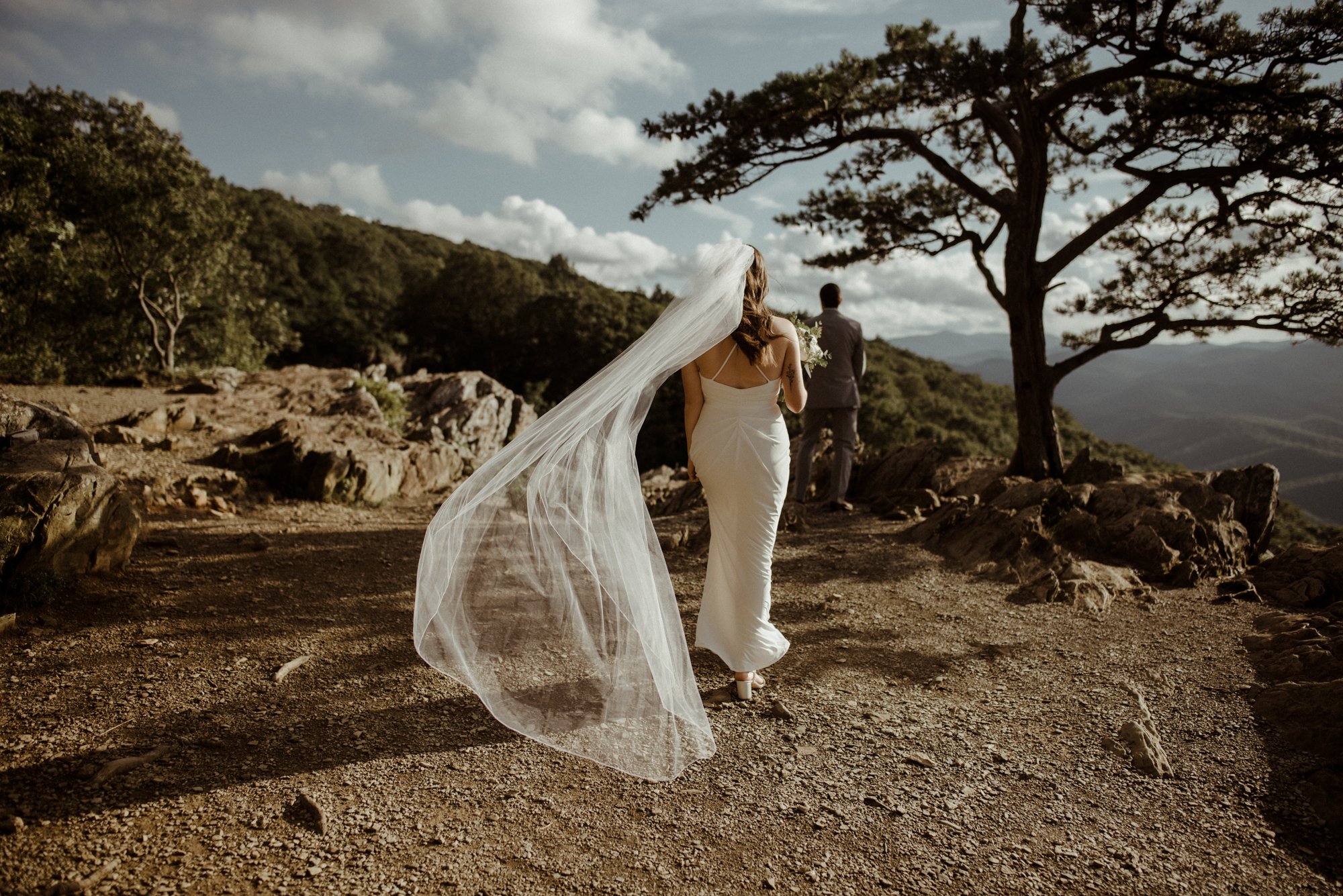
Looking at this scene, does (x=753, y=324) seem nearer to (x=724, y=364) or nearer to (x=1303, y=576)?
(x=724, y=364)

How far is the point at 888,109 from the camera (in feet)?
31.6

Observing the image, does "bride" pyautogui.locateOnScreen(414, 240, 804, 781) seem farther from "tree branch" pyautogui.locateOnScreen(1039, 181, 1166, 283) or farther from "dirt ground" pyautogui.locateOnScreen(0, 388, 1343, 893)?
"tree branch" pyautogui.locateOnScreen(1039, 181, 1166, 283)

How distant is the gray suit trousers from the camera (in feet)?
29.1

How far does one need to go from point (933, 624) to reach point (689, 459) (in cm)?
286

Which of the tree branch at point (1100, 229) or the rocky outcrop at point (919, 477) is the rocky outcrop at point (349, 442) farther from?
the tree branch at point (1100, 229)

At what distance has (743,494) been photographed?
13.7 ft

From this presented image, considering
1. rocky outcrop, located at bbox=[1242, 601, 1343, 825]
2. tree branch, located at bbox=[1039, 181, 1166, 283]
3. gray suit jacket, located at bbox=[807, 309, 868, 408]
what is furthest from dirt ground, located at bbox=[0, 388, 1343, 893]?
tree branch, located at bbox=[1039, 181, 1166, 283]

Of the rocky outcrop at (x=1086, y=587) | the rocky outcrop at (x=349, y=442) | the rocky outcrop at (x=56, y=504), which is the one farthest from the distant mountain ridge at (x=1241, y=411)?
the rocky outcrop at (x=56, y=504)

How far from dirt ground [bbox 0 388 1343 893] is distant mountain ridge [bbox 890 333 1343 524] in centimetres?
815

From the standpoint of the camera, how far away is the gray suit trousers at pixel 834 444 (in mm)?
8883

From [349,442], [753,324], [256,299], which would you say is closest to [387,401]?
[349,442]

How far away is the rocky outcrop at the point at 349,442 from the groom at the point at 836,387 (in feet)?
19.0

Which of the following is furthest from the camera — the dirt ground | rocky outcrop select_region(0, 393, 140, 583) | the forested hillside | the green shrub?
the forested hillside

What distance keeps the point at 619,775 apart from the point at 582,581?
1.01 m
